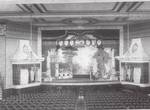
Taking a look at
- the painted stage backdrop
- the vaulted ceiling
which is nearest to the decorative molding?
the vaulted ceiling

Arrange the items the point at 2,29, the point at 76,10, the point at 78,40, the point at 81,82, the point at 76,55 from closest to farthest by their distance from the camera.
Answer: the point at 76,10 → the point at 2,29 → the point at 81,82 → the point at 78,40 → the point at 76,55

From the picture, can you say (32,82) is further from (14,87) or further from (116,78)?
(116,78)

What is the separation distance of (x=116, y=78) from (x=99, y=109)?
7879 mm

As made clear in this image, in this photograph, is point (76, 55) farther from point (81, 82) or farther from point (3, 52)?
point (3, 52)

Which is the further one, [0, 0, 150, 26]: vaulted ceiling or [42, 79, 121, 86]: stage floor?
[42, 79, 121, 86]: stage floor

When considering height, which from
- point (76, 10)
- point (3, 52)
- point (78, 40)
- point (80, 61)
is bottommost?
point (80, 61)

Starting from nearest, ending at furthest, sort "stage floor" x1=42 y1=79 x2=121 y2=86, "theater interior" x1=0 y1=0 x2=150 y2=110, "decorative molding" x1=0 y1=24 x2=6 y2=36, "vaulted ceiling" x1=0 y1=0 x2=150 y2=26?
"vaulted ceiling" x1=0 y1=0 x2=150 y2=26
"decorative molding" x1=0 y1=24 x2=6 y2=36
"theater interior" x1=0 y1=0 x2=150 y2=110
"stage floor" x1=42 y1=79 x2=121 y2=86

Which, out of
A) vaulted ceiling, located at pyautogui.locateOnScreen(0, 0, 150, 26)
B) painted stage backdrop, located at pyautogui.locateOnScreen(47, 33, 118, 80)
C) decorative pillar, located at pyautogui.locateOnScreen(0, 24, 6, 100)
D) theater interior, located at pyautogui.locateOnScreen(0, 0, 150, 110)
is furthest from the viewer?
painted stage backdrop, located at pyautogui.locateOnScreen(47, 33, 118, 80)

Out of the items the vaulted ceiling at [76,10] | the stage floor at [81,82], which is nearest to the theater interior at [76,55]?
the stage floor at [81,82]

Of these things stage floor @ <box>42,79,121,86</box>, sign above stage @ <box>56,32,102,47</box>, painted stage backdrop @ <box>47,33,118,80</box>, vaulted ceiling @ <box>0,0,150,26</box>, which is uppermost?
vaulted ceiling @ <box>0,0,150,26</box>

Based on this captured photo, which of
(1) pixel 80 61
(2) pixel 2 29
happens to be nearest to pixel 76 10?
(2) pixel 2 29

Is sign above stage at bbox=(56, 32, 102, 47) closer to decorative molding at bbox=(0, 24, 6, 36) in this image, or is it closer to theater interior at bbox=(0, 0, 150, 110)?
theater interior at bbox=(0, 0, 150, 110)

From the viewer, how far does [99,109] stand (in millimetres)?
7188

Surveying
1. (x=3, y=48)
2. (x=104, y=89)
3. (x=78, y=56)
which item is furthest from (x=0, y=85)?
(x=104, y=89)
